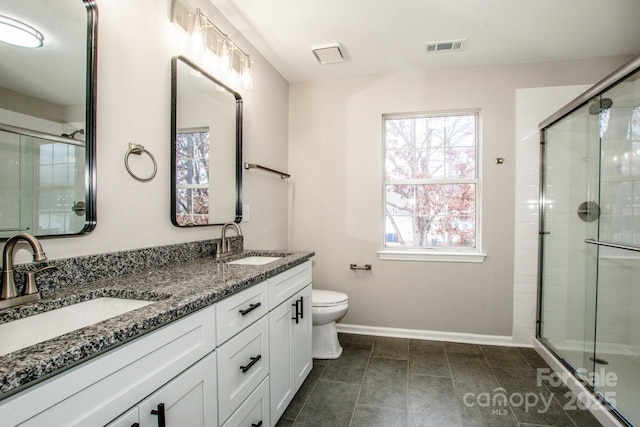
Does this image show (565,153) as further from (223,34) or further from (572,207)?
(223,34)

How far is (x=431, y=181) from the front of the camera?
291cm

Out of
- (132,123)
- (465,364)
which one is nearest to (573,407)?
(465,364)

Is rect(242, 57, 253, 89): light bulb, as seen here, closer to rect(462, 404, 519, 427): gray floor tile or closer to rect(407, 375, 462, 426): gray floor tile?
rect(407, 375, 462, 426): gray floor tile

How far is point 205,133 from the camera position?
1904mm

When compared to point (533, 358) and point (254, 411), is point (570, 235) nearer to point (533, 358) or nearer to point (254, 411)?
point (533, 358)

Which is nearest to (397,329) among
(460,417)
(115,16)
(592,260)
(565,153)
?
(460,417)

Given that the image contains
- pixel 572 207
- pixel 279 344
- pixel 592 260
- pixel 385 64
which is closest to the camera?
pixel 279 344

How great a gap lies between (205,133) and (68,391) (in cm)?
153

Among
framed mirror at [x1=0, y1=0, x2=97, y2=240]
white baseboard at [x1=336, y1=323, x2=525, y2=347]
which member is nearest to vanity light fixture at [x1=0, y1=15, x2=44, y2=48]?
framed mirror at [x1=0, y1=0, x2=97, y2=240]

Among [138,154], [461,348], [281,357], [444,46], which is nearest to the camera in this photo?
[138,154]

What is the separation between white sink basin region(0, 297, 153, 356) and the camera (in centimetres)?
83

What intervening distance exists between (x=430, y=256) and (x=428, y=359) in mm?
846

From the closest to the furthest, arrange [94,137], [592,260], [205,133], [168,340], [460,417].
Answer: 1. [168,340]
2. [94,137]
3. [460,417]
4. [205,133]
5. [592,260]

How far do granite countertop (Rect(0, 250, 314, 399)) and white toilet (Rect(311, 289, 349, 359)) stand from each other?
0.81 m
